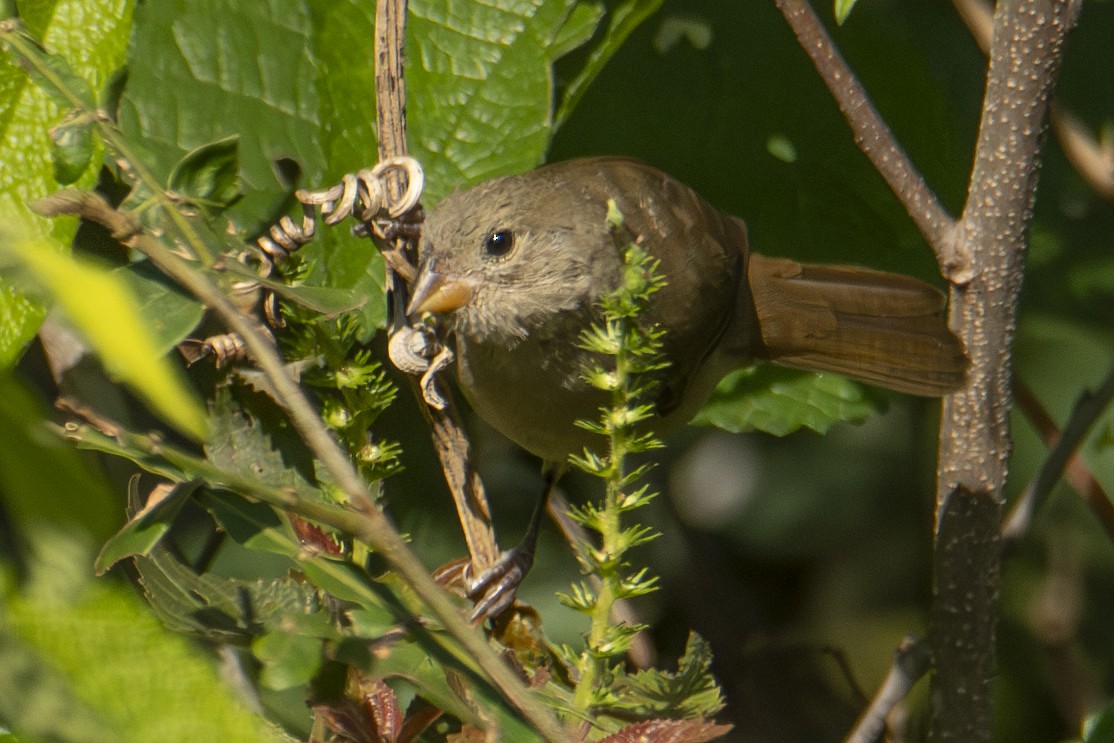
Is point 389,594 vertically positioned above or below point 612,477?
below

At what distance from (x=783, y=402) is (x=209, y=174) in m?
1.24

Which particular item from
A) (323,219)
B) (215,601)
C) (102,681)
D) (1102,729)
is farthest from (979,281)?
(102,681)

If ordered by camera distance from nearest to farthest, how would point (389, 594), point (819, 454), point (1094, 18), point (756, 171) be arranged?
point (389, 594) < point (756, 171) < point (1094, 18) < point (819, 454)

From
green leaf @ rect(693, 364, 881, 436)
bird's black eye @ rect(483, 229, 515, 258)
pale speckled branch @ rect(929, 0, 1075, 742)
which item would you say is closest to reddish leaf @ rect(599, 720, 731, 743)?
pale speckled branch @ rect(929, 0, 1075, 742)

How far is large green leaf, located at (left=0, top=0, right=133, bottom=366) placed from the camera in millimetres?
1350

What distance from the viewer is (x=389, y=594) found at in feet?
3.61

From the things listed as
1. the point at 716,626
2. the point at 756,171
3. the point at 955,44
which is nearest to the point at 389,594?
the point at 756,171

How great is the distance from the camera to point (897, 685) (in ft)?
5.92

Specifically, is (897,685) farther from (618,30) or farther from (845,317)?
(618,30)

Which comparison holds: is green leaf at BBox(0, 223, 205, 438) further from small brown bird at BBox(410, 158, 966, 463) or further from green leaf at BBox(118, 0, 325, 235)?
small brown bird at BBox(410, 158, 966, 463)

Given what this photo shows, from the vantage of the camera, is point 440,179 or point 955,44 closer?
point 440,179

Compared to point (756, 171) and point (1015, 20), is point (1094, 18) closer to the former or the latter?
point (756, 171)

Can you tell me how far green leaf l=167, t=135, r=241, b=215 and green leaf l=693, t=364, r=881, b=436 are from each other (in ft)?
3.54

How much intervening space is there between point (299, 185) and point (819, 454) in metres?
1.74
